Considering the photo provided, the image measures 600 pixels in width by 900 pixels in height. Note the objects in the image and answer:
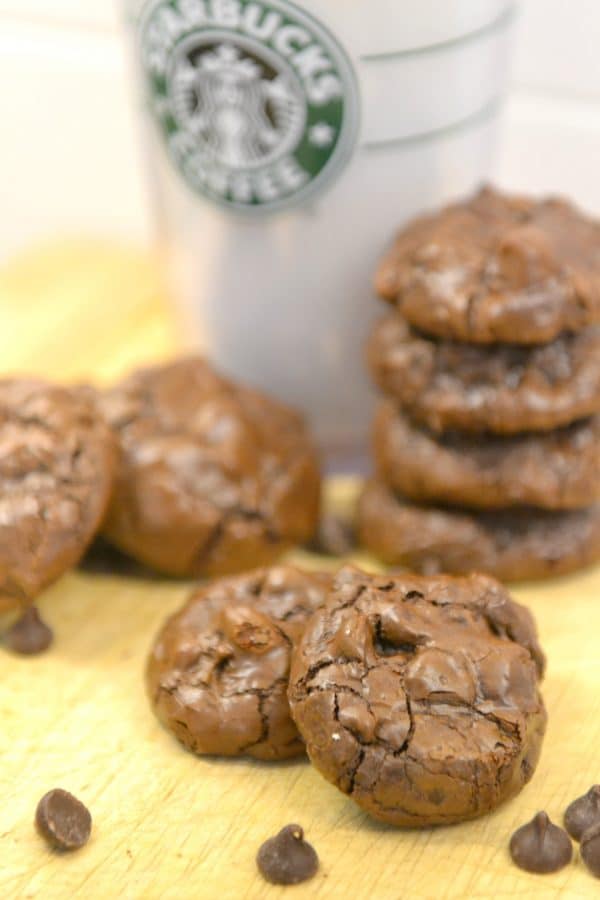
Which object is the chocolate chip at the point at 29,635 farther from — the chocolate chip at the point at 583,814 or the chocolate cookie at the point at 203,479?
the chocolate chip at the point at 583,814

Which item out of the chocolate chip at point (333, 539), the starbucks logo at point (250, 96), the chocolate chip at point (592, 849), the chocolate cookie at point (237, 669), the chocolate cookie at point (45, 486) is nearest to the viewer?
the chocolate chip at point (592, 849)

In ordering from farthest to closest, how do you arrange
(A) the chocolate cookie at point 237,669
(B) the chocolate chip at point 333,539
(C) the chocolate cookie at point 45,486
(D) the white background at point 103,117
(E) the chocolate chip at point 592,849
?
(D) the white background at point 103,117 → (B) the chocolate chip at point 333,539 → (C) the chocolate cookie at point 45,486 → (A) the chocolate cookie at point 237,669 → (E) the chocolate chip at point 592,849

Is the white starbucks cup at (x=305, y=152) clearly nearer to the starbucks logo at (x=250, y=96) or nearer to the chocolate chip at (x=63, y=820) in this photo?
the starbucks logo at (x=250, y=96)

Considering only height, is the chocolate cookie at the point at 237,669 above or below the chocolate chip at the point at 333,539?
above

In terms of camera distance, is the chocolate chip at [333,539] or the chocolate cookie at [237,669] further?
the chocolate chip at [333,539]

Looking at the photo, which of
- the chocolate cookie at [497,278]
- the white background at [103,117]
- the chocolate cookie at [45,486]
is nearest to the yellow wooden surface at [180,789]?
the chocolate cookie at [45,486]

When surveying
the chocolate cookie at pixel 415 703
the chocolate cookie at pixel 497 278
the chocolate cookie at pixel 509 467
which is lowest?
the chocolate cookie at pixel 415 703

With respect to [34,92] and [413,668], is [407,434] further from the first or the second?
[34,92]
